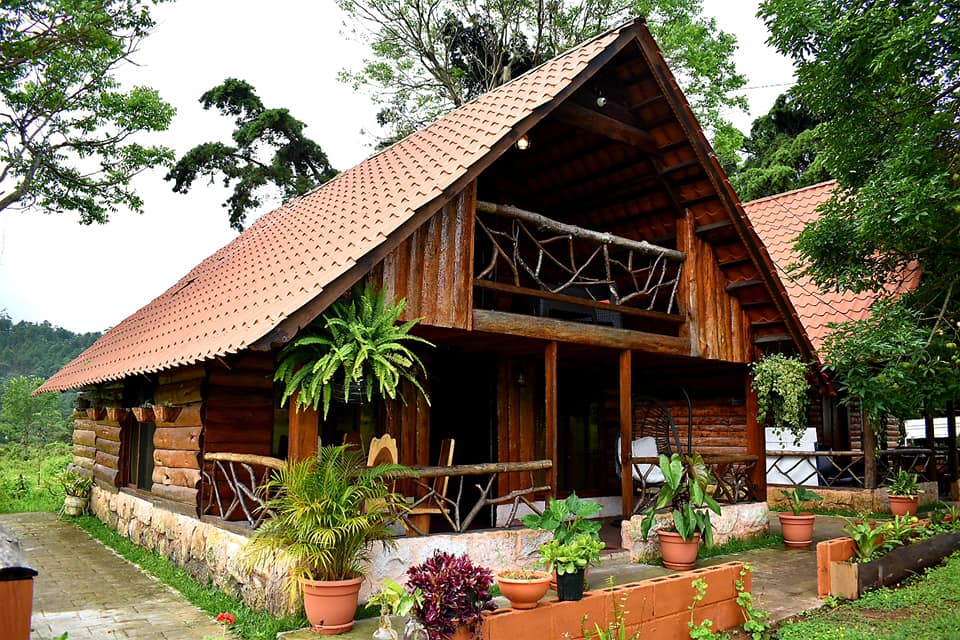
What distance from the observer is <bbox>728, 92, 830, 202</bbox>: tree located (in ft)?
79.8

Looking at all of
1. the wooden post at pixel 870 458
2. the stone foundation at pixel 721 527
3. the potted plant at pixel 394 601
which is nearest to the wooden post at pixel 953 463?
the wooden post at pixel 870 458

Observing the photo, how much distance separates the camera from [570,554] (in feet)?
18.8

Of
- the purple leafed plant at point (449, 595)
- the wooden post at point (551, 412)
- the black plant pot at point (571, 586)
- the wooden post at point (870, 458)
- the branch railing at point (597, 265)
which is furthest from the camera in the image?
the wooden post at point (870, 458)

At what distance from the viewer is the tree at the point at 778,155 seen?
79.8 ft

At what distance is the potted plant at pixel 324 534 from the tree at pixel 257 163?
65.9 feet

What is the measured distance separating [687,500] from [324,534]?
4.68m

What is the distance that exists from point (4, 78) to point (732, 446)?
14.0m

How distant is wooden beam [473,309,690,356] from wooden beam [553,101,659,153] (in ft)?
7.85

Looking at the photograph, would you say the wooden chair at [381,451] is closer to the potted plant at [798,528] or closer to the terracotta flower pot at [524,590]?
the terracotta flower pot at [524,590]

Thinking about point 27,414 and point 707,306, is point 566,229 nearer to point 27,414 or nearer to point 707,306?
point 707,306

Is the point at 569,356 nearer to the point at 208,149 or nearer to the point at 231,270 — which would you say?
the point at 231,270

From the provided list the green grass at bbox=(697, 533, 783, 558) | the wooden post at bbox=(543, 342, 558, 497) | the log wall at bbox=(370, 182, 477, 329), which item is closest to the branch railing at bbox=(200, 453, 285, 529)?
the log wall at bbox=(370, 182, 477, 329)

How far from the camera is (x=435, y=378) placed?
9938mm

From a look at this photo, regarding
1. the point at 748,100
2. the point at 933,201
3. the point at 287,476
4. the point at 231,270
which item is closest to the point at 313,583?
the point at 287,476
